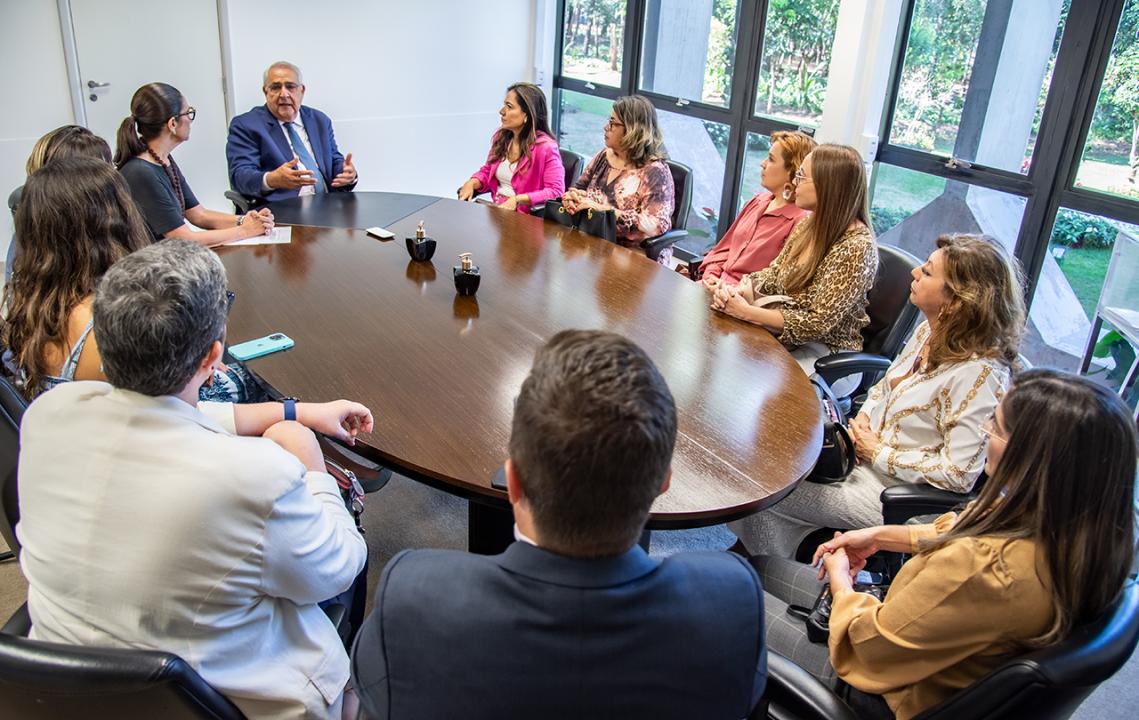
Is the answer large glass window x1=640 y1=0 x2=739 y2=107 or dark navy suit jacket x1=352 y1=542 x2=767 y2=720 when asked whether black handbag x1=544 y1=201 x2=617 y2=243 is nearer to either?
large glass window x1=640 y1=0 x2=739 y2=107

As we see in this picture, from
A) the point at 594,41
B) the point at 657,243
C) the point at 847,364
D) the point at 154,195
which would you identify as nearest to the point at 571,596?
the point at 847,364

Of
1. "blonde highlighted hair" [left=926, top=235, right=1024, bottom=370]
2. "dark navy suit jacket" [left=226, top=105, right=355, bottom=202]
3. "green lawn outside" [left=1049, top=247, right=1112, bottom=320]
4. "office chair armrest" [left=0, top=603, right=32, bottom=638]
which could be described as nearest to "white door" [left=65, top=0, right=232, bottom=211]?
"dark navy suit jacket" [left=226, top=105, right=355, bottom=202]

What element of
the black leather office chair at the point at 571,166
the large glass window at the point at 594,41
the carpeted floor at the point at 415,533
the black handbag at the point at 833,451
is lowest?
the carpeted floor at the point at 415,533

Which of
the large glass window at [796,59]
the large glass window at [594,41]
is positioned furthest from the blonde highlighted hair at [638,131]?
the large glass window at [594,41]

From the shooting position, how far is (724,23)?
501 centimetres

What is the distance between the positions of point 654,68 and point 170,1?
313 cm

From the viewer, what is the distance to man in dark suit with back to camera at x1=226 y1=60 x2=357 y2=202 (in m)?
3.71

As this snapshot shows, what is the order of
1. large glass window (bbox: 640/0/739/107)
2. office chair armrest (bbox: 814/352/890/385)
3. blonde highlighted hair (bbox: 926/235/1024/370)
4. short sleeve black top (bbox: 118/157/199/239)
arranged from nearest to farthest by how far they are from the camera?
blonde highlighted hair (bbox: 926/235/1024/370), office chair armrest (bbox: 814/352/890/385), short sleeve black top (bbox: 118/157/199/239), large glass window (bbox: 640/0/739/107)

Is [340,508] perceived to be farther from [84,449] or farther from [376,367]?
[376,367]

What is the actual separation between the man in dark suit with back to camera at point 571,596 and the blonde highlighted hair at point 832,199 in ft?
6.44

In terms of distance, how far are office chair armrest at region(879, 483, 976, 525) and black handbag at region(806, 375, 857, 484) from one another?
122 mm

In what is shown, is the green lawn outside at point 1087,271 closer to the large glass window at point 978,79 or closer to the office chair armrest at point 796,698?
the large glass window at point 978,79

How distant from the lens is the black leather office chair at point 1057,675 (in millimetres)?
1068

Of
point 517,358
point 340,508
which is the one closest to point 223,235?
point 517,358
